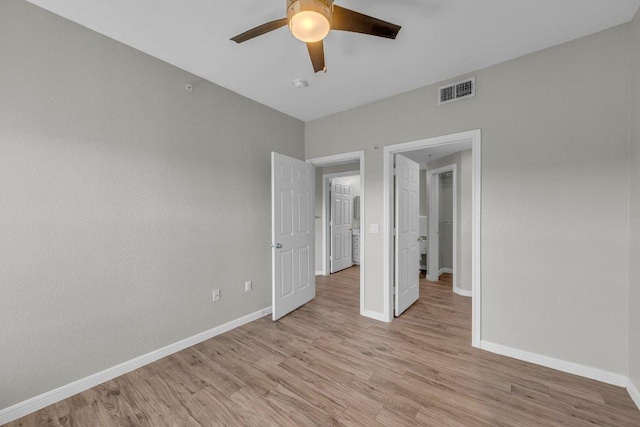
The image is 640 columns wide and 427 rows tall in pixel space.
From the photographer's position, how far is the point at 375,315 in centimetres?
314

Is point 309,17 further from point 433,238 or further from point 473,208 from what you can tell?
point 433,238

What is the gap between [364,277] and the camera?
10.6 feet

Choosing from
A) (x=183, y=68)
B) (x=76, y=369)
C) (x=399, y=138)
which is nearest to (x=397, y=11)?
(x=399, y=138)

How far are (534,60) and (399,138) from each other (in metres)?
1.28

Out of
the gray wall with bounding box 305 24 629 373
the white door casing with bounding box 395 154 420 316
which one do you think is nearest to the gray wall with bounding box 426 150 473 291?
the white door casing with bounding box 395 154 420 316

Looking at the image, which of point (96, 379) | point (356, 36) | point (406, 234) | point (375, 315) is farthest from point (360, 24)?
point (96, 379)

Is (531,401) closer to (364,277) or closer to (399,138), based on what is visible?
(364,277)

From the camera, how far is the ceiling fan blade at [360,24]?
1.34 metres

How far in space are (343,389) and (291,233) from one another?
182 cm

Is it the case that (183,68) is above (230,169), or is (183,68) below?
above

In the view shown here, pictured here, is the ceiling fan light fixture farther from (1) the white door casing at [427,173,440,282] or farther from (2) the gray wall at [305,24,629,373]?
(1) the white door casing at [427,173,440,282]

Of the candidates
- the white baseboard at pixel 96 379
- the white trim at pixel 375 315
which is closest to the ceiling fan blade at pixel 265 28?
the white baseboard at pixel 96 379

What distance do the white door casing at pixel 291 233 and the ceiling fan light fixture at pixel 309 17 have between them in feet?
5.80

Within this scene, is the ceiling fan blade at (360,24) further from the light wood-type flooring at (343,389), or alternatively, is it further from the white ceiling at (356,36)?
the light wood-type flooring at (343,389)
